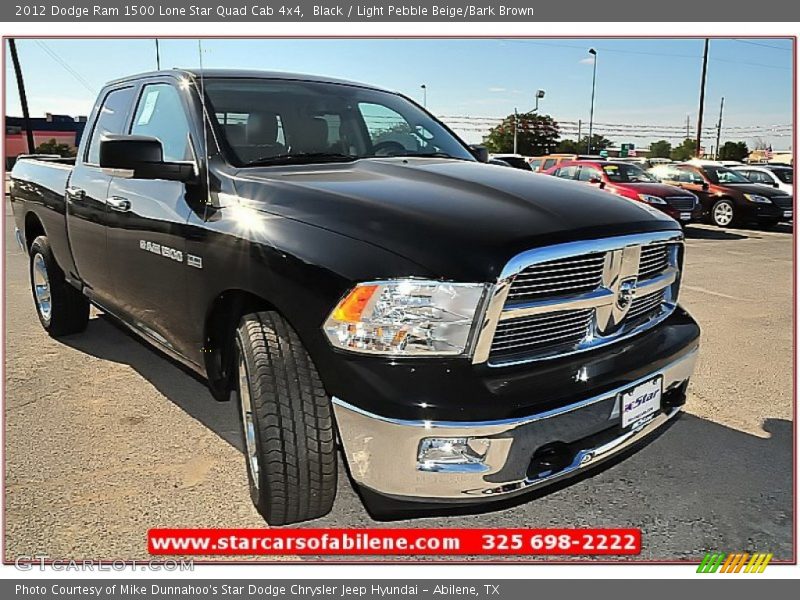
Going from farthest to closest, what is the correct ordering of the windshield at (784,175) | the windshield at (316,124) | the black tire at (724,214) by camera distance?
the windshield at (784,175), the black tire at (724,214), the windshield at (316,124)

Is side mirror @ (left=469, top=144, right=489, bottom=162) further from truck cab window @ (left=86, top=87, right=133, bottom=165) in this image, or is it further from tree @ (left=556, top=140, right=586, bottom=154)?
tree @ (left=556, top=140, right=586, bottom=154)

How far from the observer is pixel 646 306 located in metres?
3.00

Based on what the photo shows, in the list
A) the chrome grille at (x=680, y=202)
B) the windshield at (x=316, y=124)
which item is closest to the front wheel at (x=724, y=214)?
the chrome grille at (x=680, y=202)

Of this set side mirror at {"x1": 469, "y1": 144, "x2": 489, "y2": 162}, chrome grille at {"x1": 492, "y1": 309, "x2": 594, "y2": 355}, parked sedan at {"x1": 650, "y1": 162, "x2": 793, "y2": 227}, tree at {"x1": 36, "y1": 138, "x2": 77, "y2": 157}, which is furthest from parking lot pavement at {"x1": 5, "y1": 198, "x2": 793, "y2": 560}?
parked sedan at {"x1": 650, "y1": 162, "x2": 793, "y2": 227}

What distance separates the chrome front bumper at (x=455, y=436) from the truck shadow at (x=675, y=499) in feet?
0.29

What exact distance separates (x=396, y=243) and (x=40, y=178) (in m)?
3.97

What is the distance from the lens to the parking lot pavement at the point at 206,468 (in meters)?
2.87

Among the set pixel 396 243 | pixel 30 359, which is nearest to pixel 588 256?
pixel 396 243

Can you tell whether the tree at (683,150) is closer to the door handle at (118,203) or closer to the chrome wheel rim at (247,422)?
the door handle at (118,203)

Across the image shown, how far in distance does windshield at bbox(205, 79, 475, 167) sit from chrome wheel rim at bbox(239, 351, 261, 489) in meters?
0.96

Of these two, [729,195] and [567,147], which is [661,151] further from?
[729,195]

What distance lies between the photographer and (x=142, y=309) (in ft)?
12.3

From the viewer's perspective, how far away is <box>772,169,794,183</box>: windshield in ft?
62.8

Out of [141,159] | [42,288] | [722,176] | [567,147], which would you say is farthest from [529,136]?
[141,159]
